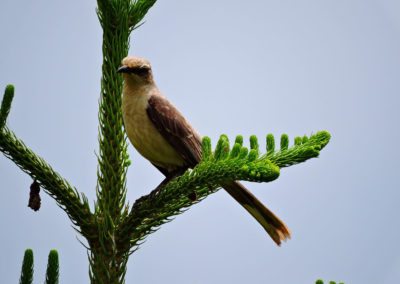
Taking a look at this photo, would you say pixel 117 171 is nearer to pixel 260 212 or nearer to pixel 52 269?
pixel 52 269

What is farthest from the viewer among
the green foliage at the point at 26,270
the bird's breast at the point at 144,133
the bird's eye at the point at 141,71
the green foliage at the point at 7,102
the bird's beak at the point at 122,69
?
the bird's breast at the point at 144,133

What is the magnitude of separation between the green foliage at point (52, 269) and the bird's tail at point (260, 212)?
1.79 meters

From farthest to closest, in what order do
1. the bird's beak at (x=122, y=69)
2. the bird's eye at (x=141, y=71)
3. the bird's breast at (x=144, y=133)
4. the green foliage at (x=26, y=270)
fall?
the bird's breast at (x=144, y=133) < the bird's eye at (x=141, y=71) < the bird's beak at (x=122, y=69) < the green foliage at (x=26, y=270)

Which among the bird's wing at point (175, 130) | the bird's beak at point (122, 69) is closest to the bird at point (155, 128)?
the bird's wing at point (175, 130)

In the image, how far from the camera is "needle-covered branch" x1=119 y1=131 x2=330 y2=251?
105 inches

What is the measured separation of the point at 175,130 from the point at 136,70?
751 mm

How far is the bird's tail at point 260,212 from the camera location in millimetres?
4039

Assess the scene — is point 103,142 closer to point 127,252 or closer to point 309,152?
point 127,252

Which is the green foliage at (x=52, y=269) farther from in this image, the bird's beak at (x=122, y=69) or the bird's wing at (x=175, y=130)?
the bird's wing at (x=175, y=130)

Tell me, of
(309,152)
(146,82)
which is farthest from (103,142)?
(146,82)

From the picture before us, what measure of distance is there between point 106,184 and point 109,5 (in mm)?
1169

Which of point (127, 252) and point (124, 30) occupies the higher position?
point (124, 30)

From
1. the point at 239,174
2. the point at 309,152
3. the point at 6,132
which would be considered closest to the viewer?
the point at 239,174

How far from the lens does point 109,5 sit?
3.54 m
